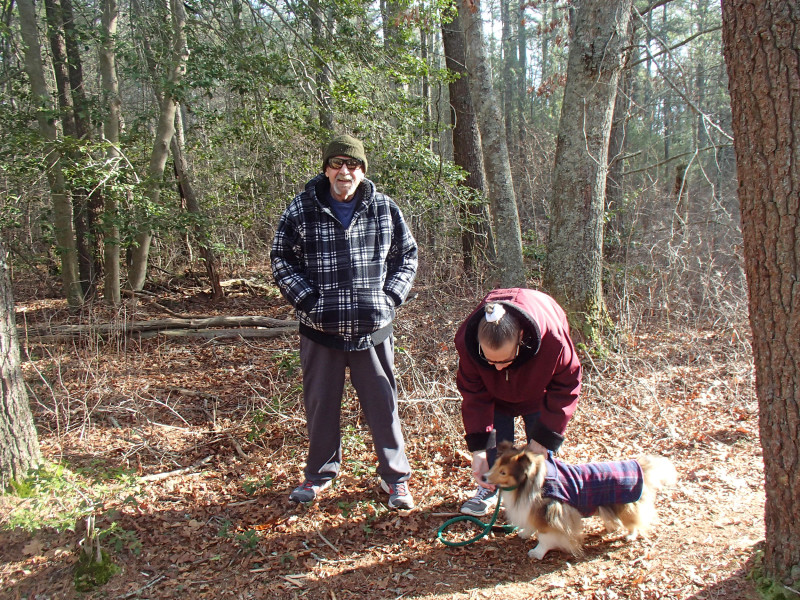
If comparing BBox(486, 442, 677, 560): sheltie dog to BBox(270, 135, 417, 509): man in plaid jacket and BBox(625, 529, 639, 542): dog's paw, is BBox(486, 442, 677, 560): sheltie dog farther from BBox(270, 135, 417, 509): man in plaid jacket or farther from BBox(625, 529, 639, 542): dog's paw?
BBox(270, 135, 417, 509): man in plaid jacket

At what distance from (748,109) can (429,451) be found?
3.19 metres

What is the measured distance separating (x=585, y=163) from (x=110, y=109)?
23.7 ft

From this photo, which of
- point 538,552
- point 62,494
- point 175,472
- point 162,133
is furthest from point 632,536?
point 162,133

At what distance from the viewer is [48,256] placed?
941 centimetres

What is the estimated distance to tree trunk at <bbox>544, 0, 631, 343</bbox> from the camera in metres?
5.16

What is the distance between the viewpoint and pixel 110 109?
8391 millimetres

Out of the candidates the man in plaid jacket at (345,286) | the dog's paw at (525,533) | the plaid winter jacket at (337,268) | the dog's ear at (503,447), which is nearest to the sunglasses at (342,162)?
the man in plaid jacket at (345,286)

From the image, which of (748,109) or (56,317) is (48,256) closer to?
Answer: (56,317)

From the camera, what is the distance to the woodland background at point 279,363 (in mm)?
3172

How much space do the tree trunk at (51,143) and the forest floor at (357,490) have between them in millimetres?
2471

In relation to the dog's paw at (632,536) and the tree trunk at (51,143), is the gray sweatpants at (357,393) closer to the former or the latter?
the dog's paw at (632,536)

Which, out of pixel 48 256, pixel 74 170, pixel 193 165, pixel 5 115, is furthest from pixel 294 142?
pixel 48 256

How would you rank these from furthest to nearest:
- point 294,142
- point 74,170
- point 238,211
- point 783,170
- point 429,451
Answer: point 238,211
point 294,142
point 74,170
point 429,451
point 783,170

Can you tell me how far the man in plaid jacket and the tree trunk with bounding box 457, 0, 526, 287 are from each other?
290 centimetres
